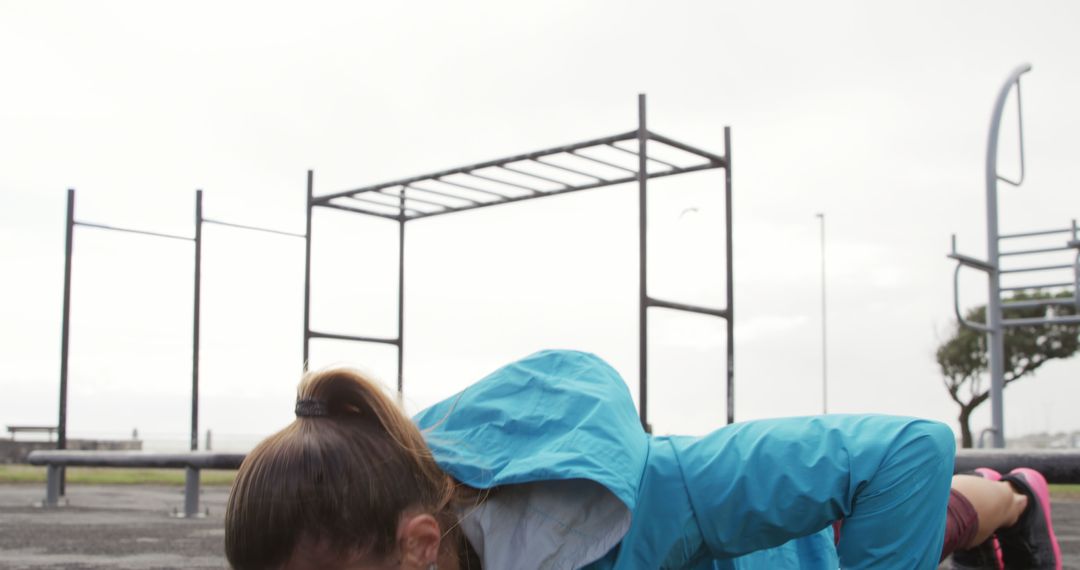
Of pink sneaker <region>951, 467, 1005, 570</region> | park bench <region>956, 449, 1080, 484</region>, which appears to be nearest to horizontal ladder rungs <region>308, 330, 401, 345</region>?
park bench <region>956, 449, 1080, 484</region>

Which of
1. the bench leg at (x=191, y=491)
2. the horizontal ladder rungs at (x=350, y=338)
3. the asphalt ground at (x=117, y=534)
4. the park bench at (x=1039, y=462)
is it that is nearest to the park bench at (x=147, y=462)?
the bench leg at (x=191, y=491)

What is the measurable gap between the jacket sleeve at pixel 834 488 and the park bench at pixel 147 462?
14.2 ft

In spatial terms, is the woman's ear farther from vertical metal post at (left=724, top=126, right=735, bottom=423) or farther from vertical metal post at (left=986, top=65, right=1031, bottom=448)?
vertical metal post at (left=986, top=65, right=1031, bottom=448)

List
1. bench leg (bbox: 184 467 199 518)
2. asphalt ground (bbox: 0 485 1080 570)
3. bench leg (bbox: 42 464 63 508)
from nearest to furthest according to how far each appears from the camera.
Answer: asphalt ground (bbox: 0 485 1080 570), bench leg (bbox: 184 467 199 518), bench leg (bbox: 42 464 63 508)

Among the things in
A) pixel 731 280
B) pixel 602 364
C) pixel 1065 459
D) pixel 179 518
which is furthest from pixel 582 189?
pixel 602 364

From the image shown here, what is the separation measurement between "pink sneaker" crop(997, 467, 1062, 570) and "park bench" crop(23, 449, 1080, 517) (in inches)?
15.9

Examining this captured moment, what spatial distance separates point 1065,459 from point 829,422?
180 centimetres

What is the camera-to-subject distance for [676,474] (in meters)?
1.56

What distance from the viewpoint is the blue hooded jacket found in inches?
58.0

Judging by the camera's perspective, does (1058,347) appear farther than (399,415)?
Yes

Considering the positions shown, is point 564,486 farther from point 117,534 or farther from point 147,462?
point 147,462

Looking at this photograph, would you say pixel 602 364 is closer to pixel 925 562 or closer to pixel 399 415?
pixel 399 415

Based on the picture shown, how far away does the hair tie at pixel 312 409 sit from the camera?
5.15 ft

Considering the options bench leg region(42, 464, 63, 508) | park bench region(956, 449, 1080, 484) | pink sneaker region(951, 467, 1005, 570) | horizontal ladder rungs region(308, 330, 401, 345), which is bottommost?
bench leg region(42, 464, 63, 508)
